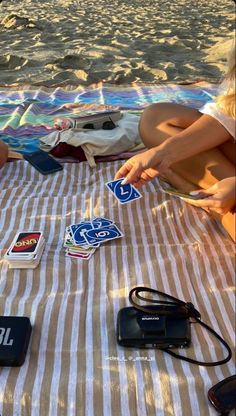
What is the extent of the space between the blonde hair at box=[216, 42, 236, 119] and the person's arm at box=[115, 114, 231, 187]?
0.06 metres

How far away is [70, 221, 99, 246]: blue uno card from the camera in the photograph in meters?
1.59

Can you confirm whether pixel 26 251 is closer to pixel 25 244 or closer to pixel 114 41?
pixel 25 244

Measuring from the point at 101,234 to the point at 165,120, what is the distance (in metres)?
0.51

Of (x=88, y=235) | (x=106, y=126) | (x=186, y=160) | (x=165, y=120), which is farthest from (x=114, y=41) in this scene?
(x=88, y=235)

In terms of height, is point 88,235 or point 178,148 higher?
point 178,148

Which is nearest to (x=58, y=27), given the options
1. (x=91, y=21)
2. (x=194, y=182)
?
(x=91, y=21)

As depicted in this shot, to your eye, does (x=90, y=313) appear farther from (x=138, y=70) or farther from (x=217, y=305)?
(x=138, y=70)

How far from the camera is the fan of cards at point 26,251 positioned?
1.49 meters

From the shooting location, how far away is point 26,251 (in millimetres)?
1519

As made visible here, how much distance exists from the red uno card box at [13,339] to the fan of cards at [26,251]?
10.0 inches

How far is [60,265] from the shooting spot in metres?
1.53

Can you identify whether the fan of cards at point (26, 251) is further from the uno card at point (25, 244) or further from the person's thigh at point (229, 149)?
the person's thigh at point (229, 149)

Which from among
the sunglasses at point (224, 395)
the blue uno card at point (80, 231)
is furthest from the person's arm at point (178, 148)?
the sunglasses at point (224, 395)

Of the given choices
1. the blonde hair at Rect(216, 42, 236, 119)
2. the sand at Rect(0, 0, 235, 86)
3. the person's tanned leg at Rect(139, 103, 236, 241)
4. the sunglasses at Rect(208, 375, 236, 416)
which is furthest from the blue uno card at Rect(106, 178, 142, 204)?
the sand at Rect(0, 0, 235, 86)
